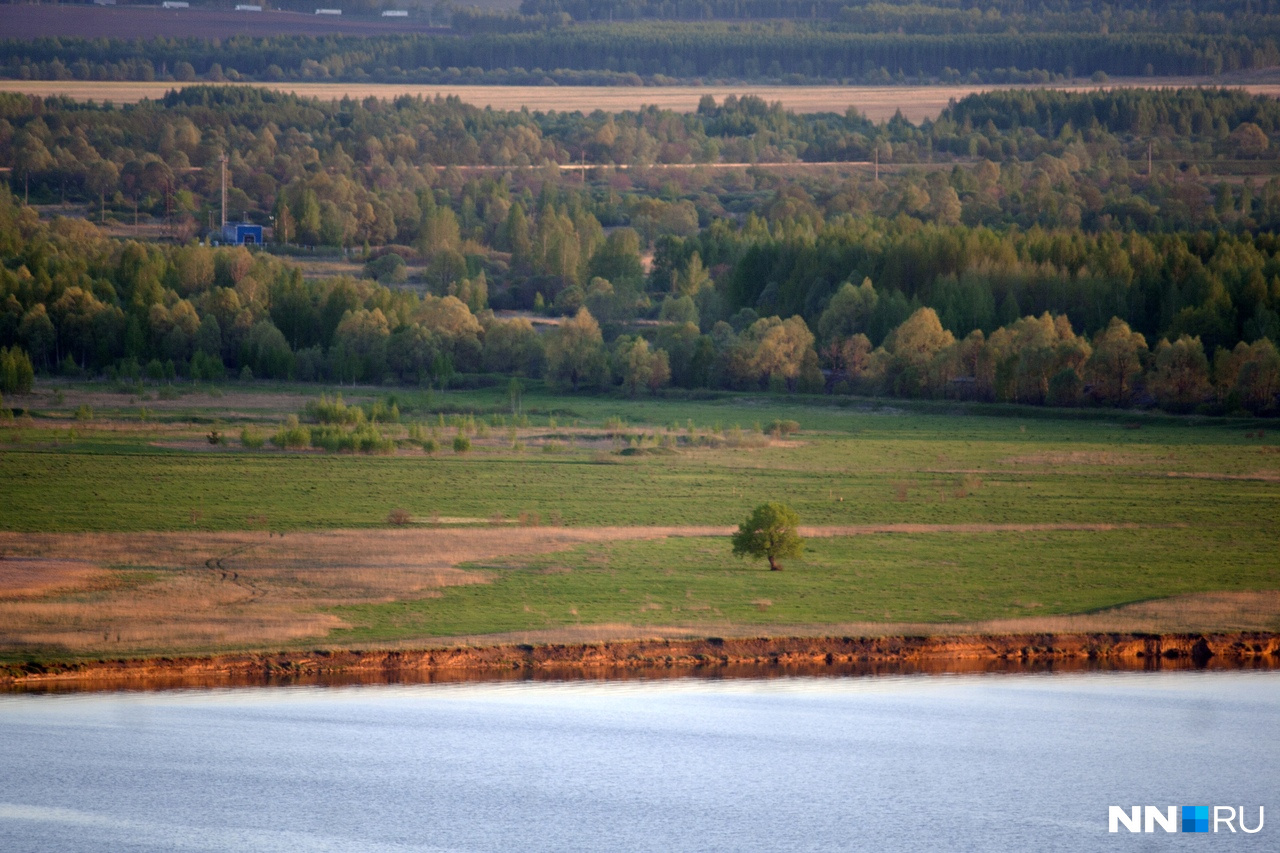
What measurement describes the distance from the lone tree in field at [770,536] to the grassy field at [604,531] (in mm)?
582

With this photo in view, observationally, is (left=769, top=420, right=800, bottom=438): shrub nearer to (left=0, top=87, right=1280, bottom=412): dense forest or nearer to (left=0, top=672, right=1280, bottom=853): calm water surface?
(left=0, top=87, right=1280, bottom=412): dense forest

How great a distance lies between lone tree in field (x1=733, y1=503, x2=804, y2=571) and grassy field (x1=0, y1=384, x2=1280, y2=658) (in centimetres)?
58

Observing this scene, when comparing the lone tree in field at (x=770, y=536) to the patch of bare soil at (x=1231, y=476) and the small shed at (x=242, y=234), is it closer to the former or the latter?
the patch of bare soil at (x=1231, y=476)

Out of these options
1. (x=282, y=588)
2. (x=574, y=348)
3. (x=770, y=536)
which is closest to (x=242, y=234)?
(x=574, y=348)

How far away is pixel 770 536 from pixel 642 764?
1511 cm

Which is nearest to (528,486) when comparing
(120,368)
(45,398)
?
(45,398)

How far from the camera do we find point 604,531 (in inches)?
2050

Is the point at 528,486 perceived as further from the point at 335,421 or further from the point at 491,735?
the point at 491,735

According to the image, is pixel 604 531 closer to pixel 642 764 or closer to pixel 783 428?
pixel 642 764

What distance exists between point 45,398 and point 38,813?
61.9 m

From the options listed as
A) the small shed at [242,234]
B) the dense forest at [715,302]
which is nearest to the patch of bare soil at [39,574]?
the dense forest at [715,302]

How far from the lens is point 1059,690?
3844cm

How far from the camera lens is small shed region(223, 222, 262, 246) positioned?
15438 centimetres

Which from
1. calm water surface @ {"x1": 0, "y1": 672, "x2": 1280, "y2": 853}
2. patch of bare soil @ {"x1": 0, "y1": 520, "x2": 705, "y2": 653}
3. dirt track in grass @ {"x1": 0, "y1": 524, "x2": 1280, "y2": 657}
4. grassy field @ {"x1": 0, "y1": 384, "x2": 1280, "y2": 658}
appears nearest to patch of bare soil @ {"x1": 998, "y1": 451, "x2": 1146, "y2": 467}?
grassy field @ {"x1": 0, "y1": 384, "x2": 1280, "y2": 658}
